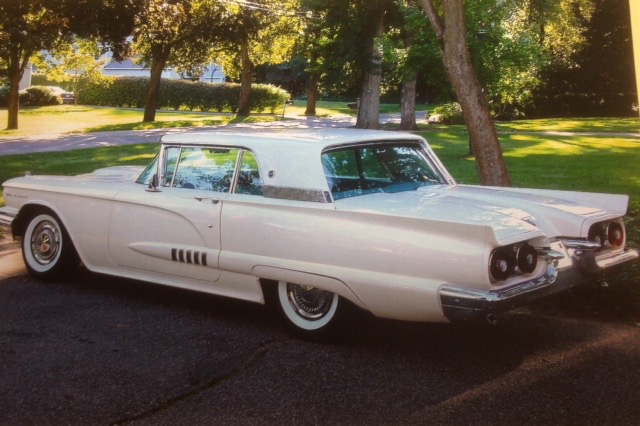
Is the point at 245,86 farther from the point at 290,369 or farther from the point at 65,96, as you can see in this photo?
the point at 290,369

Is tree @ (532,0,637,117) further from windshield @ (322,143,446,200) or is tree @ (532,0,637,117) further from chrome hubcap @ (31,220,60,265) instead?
chrome hubcap @ (31,220,60,265)

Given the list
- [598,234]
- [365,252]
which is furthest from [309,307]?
[598,234]

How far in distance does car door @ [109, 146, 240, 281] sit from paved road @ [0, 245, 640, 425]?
0.45 meters

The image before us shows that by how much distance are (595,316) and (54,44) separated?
27.3 m

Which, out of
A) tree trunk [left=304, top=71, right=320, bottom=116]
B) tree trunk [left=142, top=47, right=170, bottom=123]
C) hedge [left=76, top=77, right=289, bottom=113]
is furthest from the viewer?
hedge [left=76, top=77, right=289, bottom=113]

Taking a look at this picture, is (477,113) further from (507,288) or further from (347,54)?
(347,54)

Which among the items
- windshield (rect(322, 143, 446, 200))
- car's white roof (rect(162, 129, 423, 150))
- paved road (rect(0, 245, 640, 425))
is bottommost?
paved road (rect(0, 245, 640, 425))

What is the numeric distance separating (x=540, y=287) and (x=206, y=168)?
2.67m

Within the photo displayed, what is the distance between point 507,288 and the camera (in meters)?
4.46

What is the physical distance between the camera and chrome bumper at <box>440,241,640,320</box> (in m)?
4.33

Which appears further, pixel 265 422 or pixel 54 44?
pixel 54 44

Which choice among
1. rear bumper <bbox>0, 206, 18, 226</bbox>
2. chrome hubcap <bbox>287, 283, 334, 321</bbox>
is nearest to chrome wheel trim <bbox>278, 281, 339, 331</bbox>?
chrome hubcap <bbox>287, 283, 334, 321</bbox>

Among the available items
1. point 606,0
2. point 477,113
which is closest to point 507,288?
point 477,113

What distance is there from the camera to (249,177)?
220 inches
